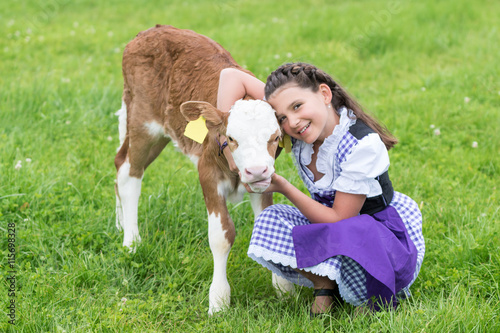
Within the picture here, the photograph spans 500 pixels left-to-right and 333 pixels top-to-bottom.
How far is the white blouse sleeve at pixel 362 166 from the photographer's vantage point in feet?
9.23

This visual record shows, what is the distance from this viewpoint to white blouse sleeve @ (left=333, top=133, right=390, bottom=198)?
2.81 meters

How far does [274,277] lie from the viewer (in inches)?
130

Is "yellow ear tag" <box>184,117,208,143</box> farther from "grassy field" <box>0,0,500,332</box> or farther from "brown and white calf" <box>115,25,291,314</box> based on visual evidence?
"grassy field" <box>0,0,500,332</box>

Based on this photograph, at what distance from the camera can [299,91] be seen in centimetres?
285

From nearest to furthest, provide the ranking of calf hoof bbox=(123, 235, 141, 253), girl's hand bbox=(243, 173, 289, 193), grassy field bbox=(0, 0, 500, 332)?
1. girl's hand bbox=(243, 173, 289, 193)
2. grassy field bbox=(0, 0, 500, 332)
3. calf hoof bbox=(123, 235, 141, 253)

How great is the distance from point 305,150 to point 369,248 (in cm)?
65

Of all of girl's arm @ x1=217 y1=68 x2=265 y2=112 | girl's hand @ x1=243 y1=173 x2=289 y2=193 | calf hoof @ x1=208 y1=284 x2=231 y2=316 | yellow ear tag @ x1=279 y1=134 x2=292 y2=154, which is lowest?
calf hoof @ x1=208 y1=284 x2=231 y2=316

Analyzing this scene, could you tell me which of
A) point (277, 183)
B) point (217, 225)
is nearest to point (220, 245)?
point (217, 225)

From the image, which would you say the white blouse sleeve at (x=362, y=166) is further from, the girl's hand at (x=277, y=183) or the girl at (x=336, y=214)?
the girl's hand at (x=277, y=183)

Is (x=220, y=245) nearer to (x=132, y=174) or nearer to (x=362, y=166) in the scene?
(x=362, y=166)

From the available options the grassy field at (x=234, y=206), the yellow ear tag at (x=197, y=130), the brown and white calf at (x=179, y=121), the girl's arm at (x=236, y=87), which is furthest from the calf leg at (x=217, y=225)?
the girl's arm at (x=236, y=87)

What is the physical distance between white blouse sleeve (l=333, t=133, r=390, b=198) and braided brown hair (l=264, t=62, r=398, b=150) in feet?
0.70

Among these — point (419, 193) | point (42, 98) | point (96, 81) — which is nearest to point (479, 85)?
point (419, 193)

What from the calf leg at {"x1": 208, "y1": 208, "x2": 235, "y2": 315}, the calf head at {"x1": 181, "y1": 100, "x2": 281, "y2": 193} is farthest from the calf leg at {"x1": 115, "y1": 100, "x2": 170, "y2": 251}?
the calf head at {"x1": 181, "y1": 100, "x2": 281, "y2": 193}
